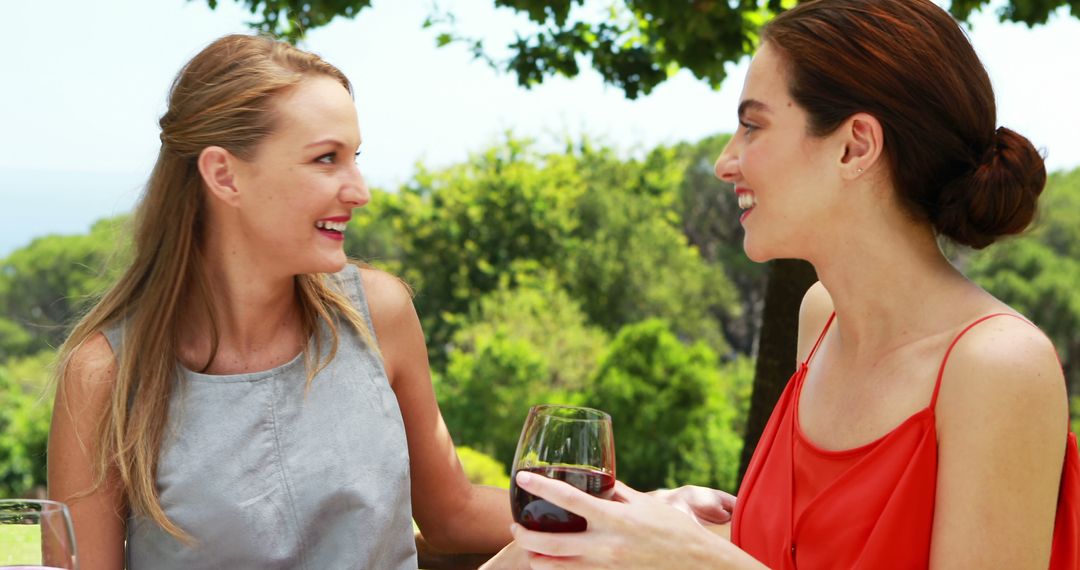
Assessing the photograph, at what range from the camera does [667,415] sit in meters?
12.3

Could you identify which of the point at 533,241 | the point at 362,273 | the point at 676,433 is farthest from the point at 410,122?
the point at 362,273

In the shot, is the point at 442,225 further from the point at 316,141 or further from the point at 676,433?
the point at 316,141

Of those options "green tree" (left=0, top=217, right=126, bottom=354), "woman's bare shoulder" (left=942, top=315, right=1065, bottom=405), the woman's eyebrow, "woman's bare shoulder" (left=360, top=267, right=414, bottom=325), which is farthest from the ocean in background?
"woman's bare shoulder" (left=942, top=315, right=1065, bottom=405)

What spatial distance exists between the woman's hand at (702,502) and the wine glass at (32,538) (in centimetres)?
113

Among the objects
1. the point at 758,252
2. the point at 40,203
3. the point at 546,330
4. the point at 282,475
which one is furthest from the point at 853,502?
the point at 40,203

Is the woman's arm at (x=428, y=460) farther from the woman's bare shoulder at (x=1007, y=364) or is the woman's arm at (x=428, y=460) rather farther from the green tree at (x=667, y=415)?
the green tree at (x=667, y=415)

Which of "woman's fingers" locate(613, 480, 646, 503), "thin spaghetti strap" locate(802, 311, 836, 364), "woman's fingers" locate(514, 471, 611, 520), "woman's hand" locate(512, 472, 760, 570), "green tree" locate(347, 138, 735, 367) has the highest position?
"thin spaghetti strap" locate(802, 311, 836, 364)

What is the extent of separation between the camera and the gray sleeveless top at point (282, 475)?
6.95 ft

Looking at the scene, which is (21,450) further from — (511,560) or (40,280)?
(40,280)

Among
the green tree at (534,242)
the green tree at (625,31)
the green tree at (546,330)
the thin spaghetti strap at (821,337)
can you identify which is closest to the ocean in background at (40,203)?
the green tree at (534,242)

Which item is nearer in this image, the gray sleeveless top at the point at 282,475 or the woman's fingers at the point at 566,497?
the woman's fingers at the point at 566,497

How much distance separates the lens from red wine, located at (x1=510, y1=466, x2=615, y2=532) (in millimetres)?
1494

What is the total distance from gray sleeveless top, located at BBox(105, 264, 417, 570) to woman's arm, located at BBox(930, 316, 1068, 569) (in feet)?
3.72

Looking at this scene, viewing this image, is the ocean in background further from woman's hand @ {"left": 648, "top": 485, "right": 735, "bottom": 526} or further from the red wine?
the red wine
